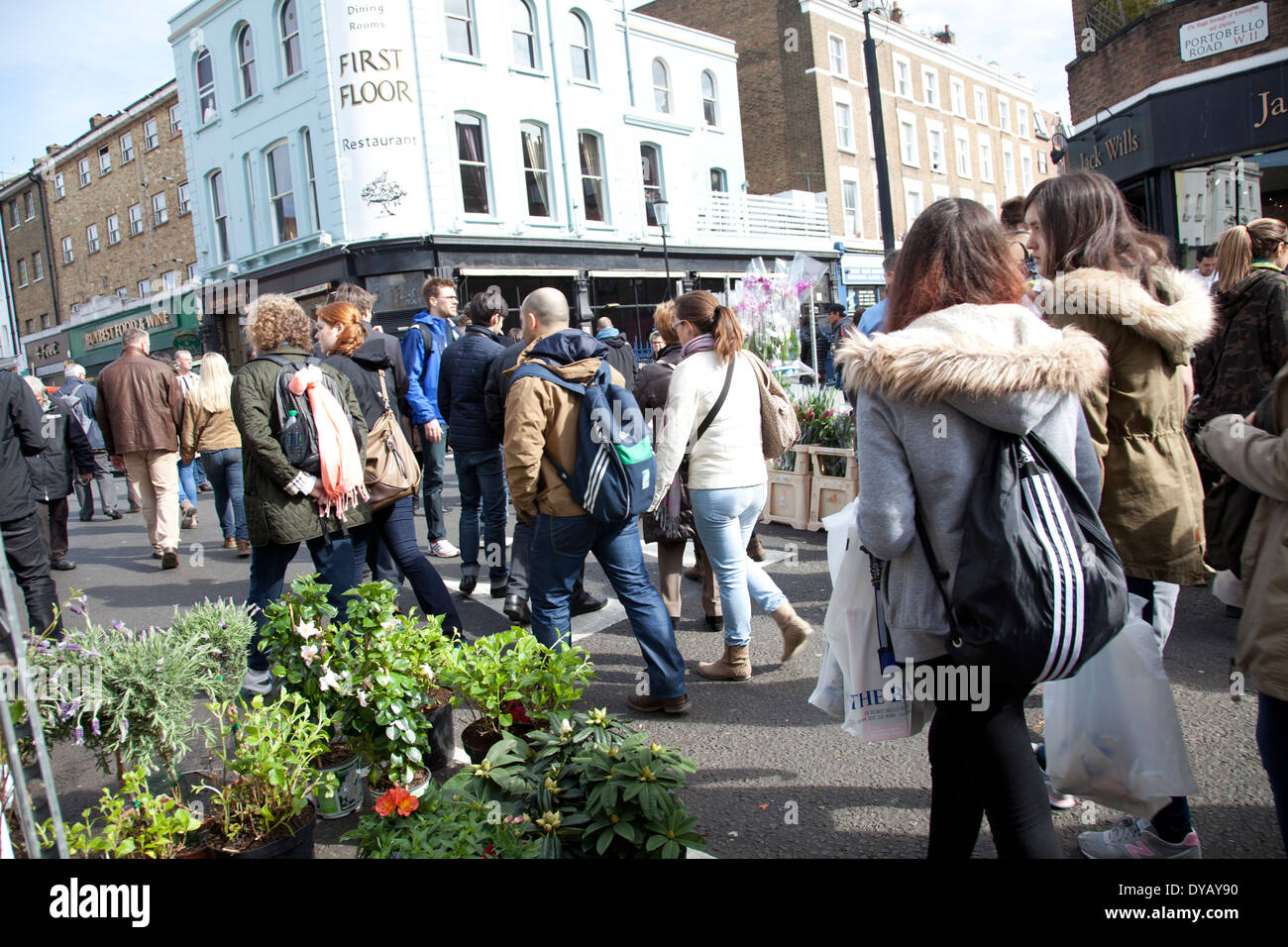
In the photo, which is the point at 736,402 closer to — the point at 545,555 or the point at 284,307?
the point at 545,555

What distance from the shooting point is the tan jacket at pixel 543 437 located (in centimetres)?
355

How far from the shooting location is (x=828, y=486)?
6.82 metres

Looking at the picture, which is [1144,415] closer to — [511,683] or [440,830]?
[511,683]

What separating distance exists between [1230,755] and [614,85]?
21.6 metres

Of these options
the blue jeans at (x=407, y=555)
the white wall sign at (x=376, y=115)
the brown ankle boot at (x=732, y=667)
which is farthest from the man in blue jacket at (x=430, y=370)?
the white wall sign at (x=376, y=115)

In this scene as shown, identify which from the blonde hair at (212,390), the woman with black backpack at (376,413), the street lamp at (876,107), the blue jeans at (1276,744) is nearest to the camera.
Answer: the blue jeans at (1276,744)

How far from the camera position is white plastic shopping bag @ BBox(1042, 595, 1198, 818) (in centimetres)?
221

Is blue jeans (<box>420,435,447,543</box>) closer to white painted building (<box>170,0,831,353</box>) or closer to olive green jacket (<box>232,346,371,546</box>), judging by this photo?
olive green jacket (<box>232,346,371,546</box>)

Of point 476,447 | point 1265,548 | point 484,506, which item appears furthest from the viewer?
point 484,506

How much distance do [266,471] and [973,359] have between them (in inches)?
131

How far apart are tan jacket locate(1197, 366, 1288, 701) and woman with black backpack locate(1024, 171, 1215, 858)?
56 cm

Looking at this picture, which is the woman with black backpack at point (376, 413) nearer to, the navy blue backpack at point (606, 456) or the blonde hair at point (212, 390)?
the navy blue backpack at point (606, 456)

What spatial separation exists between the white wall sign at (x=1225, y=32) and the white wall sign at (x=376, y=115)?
13492 millimetres

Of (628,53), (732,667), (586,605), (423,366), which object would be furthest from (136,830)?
(628,53)
